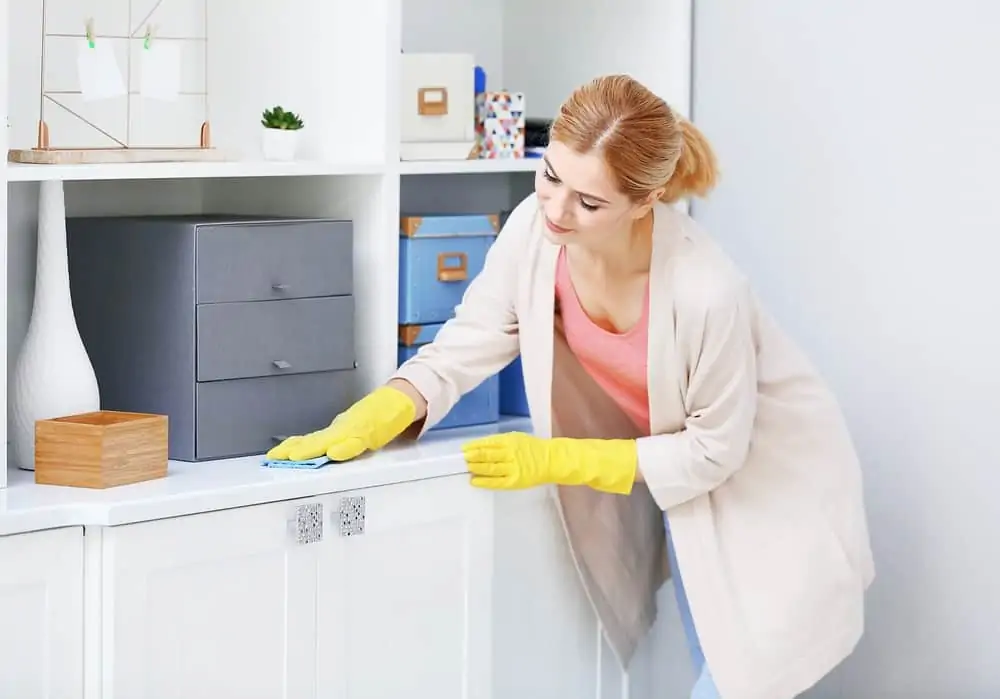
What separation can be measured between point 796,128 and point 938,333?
400 mm

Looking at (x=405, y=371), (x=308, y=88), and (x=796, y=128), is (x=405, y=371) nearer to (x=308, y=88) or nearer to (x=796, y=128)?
(x=308, y=88)

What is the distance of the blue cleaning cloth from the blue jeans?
19.8 inches

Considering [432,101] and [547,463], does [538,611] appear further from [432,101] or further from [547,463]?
[432,101]

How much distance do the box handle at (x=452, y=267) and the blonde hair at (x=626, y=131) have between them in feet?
1.33

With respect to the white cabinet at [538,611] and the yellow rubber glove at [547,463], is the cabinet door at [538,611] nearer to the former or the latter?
the white cabinet at [538,611]

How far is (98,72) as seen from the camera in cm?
203

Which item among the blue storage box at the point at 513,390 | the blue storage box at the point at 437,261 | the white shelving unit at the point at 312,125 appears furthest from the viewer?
the blue storage box at the point at 513,390

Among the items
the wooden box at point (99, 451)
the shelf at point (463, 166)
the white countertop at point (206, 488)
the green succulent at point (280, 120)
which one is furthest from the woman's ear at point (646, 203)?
the wooden box at point (99, 451)

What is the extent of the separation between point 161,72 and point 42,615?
0.80 meters

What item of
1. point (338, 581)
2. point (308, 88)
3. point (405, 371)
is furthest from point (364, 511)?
point (308, 88)

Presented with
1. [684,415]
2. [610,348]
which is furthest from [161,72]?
[684,415]

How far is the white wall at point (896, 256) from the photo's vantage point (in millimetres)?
2254

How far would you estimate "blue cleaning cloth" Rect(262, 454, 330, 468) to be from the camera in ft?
6.38

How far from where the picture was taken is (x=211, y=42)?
91.5 inches
